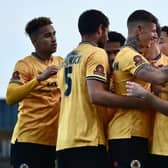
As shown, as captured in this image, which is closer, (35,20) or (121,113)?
(121,113)

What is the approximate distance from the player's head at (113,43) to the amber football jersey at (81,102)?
799 millimetres

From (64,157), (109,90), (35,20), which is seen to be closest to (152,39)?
(109,90)

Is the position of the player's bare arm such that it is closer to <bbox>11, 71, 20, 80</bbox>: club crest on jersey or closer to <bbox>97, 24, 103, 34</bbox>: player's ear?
<bbox>97, 24, 103, 34</bbox>: player's ear

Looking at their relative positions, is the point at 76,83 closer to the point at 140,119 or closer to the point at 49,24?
the point at 140,119

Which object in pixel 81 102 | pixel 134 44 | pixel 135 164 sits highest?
pixel 134 44

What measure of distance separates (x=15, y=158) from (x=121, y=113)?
2.16 m

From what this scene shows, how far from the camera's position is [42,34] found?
1060 centimetres

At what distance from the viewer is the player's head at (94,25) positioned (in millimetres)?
9227

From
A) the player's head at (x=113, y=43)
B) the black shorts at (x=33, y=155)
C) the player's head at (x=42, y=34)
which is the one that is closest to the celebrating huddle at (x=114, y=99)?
the player's head at (x=113, y=43)

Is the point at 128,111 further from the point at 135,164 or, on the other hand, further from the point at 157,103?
the point at 135,164

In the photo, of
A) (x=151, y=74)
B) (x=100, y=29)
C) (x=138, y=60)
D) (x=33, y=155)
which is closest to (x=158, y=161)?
(x=151, y=74)

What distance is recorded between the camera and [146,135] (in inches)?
351

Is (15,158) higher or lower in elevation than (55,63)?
lower

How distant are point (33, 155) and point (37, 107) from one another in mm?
555
